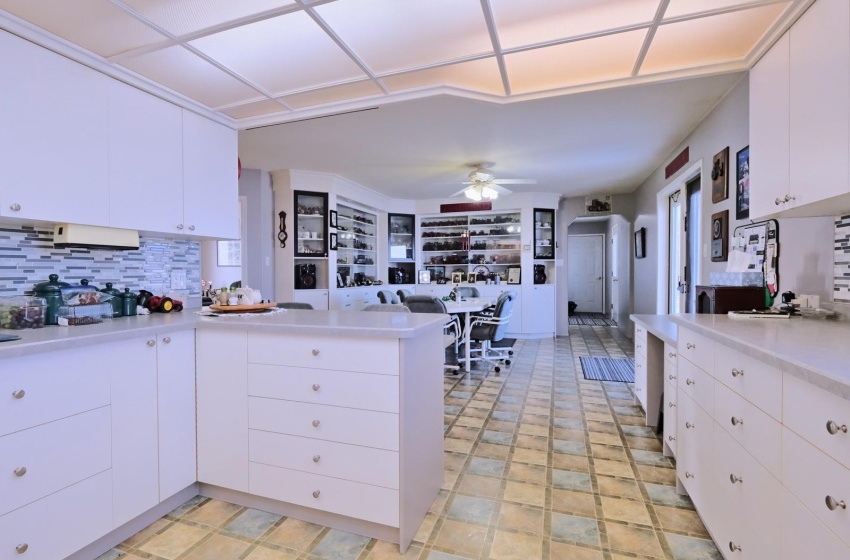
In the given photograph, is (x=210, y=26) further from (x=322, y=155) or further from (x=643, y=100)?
(x=643, y=100)

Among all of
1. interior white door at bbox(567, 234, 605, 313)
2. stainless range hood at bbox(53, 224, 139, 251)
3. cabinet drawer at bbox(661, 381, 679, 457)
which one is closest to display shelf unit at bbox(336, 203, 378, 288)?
stainless range hood at bbox(53, 224, 139, 251)

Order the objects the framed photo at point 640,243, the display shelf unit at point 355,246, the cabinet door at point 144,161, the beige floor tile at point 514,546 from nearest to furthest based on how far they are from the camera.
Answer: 1. the beige floor tile at point 514,546
2. the cabinet door at point 144,161
3. the framed photo at point 640,243
4. the display shelf unit at point 355,246

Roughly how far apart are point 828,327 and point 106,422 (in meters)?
3.01

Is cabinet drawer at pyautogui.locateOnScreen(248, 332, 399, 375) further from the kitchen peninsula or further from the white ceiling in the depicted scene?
the white ceiling

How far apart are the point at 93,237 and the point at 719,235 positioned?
412cm

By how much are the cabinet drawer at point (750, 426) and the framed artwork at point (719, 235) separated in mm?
1888

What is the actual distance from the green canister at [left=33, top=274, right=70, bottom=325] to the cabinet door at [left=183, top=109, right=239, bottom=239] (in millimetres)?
736

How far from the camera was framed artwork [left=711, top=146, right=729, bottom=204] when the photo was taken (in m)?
2.89

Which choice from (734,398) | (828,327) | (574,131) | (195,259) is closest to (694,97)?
(574,131)

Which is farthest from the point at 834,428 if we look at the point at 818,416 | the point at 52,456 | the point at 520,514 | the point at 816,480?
the point at 52,456

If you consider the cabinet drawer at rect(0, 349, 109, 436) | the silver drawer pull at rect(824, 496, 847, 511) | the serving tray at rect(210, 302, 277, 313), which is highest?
the serving tray at rect(210, 302, 277, 313)

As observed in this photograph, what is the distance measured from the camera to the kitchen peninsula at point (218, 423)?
1.44m

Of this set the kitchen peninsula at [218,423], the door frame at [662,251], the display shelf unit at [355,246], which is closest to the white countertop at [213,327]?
the kitchen peninsula at [218,423]

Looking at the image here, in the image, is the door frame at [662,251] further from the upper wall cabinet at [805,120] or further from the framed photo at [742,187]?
the upper wall cabinet at [805,120]
